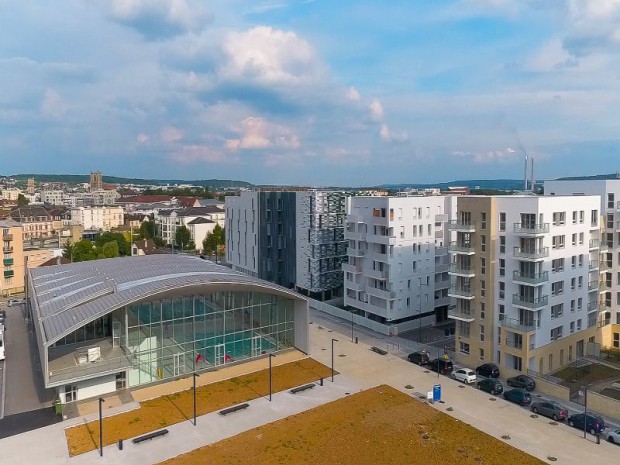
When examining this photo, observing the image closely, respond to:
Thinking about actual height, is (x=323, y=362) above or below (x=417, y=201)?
below

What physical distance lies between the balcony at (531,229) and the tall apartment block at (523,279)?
66 millimetres

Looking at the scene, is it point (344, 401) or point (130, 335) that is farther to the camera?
point (130, 335)

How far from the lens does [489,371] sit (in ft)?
123

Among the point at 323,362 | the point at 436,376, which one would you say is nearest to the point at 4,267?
the point at 323,362

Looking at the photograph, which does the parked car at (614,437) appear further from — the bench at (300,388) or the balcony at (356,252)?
the balcony at (356,252)

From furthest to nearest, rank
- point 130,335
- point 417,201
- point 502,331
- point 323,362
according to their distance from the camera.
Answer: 1. point 417,201
2. point 323,362
3. point 502,331
4. point 130,335

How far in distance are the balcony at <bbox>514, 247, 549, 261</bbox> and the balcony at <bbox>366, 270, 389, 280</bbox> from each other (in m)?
15.5

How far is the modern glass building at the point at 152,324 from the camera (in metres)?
33.1

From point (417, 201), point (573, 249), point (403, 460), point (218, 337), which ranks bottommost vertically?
point (403, 460)

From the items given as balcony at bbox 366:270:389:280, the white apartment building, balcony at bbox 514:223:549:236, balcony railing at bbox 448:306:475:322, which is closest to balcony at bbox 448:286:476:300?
balcony railing at bbox 448:306:475:322

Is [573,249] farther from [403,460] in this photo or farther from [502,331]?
[403,460]

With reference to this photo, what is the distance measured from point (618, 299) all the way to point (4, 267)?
7286 cm

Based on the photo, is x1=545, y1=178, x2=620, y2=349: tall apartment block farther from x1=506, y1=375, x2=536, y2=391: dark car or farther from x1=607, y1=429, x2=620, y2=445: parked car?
x1=607, y1=429, x2=620, y2=445: parked car

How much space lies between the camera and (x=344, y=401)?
107 ft
